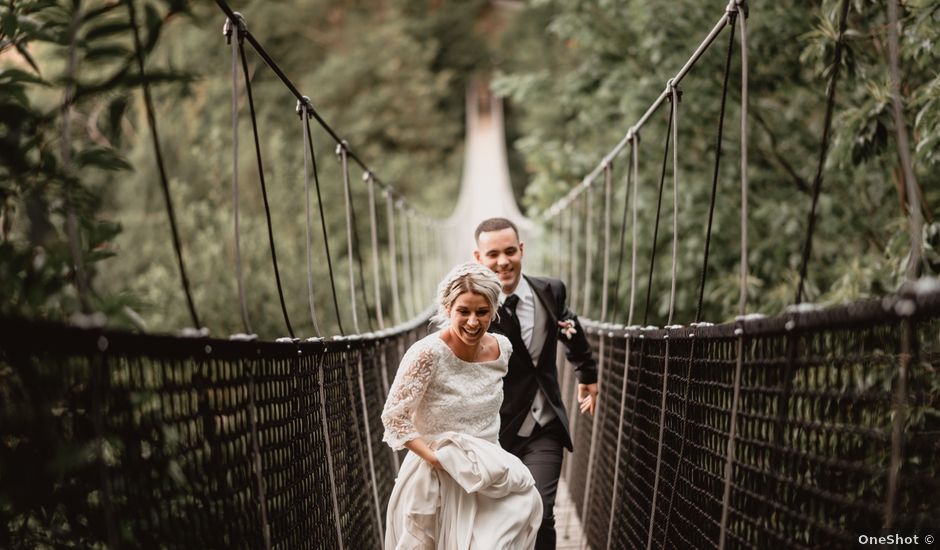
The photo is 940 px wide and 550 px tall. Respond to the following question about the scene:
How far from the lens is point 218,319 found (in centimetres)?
1338

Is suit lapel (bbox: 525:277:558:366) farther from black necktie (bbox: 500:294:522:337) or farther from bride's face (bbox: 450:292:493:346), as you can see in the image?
bride's face (bbox: 450:292:493:346)

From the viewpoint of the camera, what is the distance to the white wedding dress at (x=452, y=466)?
2021 millimetres

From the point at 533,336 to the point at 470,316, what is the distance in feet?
1.76

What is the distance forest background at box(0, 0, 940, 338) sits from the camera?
59.2 inches

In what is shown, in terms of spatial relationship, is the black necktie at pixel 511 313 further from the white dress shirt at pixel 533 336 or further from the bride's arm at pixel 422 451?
the bride's arm at pixel 422 451

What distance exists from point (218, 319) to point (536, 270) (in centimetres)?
610

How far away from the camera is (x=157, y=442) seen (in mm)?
1295

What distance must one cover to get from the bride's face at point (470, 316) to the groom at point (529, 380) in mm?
418

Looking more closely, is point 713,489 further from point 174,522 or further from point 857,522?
point 174,522

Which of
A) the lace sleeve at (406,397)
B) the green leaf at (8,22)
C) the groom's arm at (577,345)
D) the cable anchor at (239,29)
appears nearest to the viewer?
the green leaf at (8,22)

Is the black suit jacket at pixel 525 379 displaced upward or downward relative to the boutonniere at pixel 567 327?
downward

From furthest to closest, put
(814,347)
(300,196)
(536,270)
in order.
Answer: (300,196) < (536,270) < (814,347)

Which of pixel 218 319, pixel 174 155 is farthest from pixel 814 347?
pixel 174 155

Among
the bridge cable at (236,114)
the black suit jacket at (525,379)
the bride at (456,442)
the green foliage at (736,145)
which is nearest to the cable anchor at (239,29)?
the bridge cable at (236,114)
